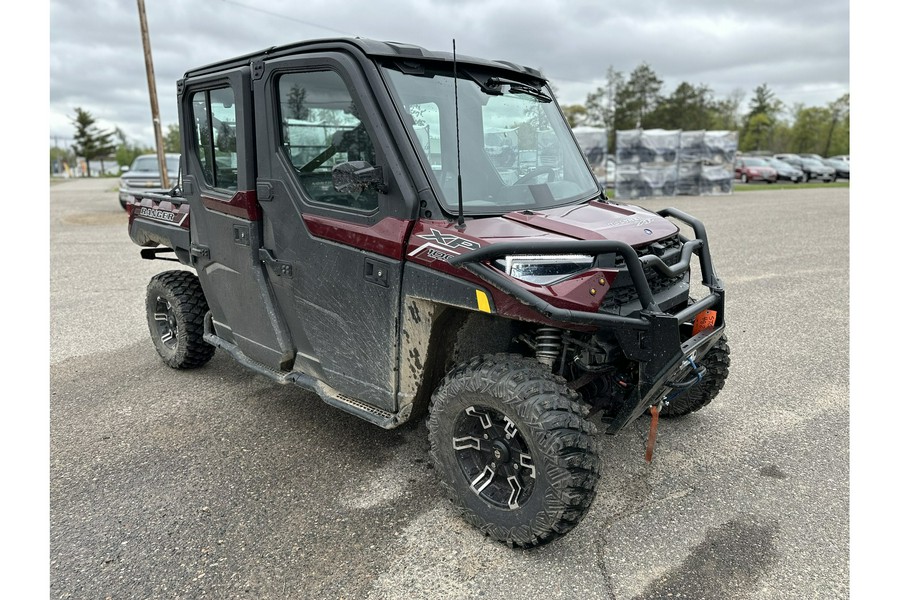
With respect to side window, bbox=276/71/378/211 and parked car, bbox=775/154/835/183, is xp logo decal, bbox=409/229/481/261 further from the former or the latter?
parked car, bbox=775/154/835/183

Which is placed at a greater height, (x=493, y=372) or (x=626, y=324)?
(x=626, y=324)

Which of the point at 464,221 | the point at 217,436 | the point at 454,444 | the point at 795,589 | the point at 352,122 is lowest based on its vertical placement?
the point at 795,589

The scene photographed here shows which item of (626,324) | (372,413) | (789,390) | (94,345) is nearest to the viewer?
(626,324)

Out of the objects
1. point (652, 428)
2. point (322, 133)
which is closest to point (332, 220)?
point (322, 133)

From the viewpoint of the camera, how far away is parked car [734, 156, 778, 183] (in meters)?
30.4

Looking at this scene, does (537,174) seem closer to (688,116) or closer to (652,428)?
(652,428)

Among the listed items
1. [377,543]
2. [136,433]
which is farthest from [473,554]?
[136,433]

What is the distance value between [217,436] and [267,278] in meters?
1.10

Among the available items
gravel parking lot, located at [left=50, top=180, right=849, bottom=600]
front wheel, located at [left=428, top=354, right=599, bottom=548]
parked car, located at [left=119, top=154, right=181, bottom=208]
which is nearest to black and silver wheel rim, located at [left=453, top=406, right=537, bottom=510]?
front wheel, located at [left=428, top=354, right=599, bottom=548]

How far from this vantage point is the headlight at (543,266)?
2.63m

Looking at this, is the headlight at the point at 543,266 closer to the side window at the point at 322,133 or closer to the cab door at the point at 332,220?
the cab door at the point at 332,220

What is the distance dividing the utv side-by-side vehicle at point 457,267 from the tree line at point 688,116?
50609mm

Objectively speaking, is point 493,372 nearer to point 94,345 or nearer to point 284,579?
point 284,579

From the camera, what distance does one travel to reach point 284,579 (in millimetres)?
2672
